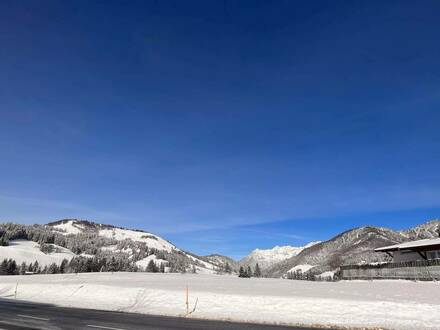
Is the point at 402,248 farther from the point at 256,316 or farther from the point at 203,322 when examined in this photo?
the point at 203,322

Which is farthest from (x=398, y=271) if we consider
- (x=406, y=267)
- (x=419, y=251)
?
(x=419, y=251)

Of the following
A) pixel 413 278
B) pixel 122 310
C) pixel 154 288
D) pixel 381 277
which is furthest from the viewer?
pixel 381 277

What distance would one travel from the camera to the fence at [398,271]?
36344 mm

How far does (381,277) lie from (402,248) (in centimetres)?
1084

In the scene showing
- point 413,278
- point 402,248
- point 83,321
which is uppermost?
point 402,248

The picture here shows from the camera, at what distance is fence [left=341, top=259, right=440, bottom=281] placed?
119ft

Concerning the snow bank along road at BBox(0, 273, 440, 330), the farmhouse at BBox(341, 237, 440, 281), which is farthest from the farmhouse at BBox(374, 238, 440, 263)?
the snow bank along road at BBox(0, 273, 440, 330)

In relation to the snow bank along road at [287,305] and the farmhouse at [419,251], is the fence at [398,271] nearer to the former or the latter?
the snow bank along road at [287,305]

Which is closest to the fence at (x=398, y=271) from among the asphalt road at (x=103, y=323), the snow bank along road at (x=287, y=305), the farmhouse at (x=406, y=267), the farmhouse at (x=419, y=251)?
the farmhouse at (x=406, y=267)

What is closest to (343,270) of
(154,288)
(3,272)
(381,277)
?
(381,277)

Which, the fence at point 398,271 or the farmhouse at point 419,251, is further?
the farmhouse at point 419,251

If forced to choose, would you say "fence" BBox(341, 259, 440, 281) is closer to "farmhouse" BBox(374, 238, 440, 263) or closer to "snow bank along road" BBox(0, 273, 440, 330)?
"snow bank along road" BBox(0, 273, 440, 330)

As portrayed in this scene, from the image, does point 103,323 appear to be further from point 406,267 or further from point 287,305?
point 406,267

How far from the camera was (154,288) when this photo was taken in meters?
34.6
